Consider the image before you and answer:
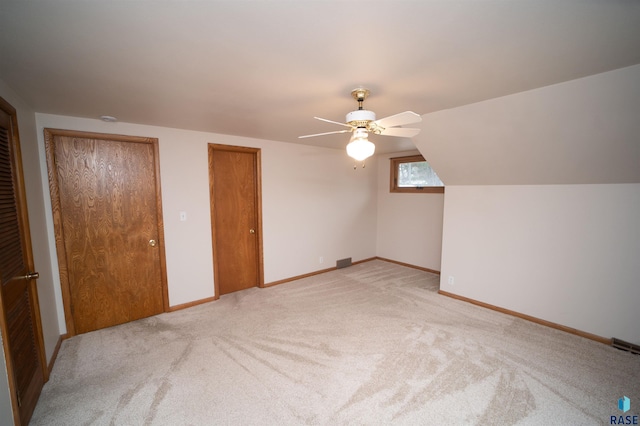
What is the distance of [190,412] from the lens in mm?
1770

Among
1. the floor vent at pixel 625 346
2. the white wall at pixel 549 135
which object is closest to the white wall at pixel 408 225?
the white wall at pixel 549 135

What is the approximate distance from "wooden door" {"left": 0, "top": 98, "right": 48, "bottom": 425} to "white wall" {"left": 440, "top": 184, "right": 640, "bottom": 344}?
13.8ft

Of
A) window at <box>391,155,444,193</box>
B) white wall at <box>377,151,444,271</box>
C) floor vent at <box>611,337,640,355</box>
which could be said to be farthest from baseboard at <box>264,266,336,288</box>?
floor vent at <box>611,337,640,355</box>

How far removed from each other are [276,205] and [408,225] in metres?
2.59

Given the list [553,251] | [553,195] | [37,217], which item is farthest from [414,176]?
[37,217]

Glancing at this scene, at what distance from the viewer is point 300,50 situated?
4.72 feet

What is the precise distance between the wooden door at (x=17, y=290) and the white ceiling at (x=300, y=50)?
0.52m

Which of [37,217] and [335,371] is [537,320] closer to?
[335,371]

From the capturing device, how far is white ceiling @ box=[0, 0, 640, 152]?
112 centimetres

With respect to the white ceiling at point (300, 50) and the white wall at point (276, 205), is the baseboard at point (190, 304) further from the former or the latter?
the white ceiling at point (300, 50)

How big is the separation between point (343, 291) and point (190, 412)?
7.95ft

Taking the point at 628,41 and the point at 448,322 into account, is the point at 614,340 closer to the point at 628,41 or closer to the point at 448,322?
the point at 448,322

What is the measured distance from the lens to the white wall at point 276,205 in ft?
10.3

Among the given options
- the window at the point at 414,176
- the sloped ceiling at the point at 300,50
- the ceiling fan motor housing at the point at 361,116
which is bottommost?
the window at the point at 414,176
